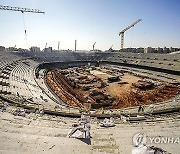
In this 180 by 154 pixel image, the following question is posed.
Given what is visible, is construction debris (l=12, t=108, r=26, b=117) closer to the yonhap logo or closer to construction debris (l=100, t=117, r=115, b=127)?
construction debris (l=100, t=117, r=115, b=127)

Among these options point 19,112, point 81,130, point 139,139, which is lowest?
point 139,139

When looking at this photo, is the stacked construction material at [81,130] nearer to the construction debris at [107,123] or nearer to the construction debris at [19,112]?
the construction debris at [107,123]

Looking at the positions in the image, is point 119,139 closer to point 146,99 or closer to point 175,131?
point 175,131

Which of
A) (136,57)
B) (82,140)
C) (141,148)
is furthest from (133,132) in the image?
(136,57)

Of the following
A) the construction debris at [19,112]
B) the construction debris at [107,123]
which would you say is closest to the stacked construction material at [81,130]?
the construction debris at [107,123]

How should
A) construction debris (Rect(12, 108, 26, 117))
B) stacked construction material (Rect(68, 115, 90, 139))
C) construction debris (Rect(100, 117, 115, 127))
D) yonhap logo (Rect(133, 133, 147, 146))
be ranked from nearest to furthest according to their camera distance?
yonhap logo (Rect(133, 133, 147, 146))
stacked construction material (Rect(68, 115, 90, 139))
construction debris (Rect(100, 117, 115, 127))
construction debris (Rect(12, 108, 26, 117))

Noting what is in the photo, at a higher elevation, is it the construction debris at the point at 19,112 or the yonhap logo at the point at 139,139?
the construction debris at the point at 19,112

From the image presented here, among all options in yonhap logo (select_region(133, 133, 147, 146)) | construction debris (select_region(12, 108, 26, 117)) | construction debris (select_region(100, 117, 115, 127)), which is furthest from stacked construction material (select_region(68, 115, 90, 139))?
construction debris (select_region(12, 108, 26, 117))

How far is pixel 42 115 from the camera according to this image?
58.4 ft

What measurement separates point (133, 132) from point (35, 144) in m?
7.05

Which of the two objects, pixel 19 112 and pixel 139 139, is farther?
pixel 19 112

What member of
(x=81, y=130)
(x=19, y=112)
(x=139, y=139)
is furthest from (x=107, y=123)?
(x=19, y=112)

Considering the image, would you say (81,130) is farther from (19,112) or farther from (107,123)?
(19,112)

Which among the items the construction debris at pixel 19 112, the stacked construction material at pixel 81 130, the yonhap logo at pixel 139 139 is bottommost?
the yonhap logo at pixel 139 139
